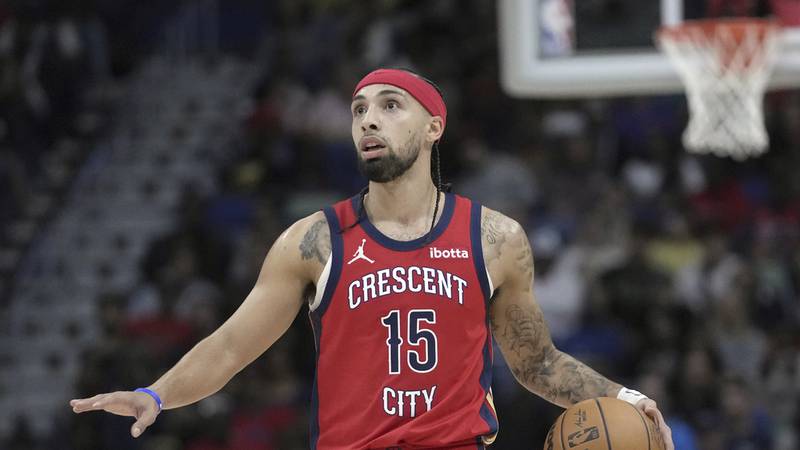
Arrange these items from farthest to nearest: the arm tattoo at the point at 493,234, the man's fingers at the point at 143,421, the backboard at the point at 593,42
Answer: the backboard at the point at 593,42 → the arm tattoo at the point at 493,234 → the man's fingers at the point at 143,421

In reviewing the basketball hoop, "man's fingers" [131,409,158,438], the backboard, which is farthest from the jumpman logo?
the basketball hoop

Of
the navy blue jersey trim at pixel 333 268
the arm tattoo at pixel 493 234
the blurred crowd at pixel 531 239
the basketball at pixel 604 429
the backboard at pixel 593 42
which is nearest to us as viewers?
the basketball at pixel 604 429

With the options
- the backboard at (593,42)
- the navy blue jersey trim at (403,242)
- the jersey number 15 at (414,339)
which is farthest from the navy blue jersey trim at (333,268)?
the backboard at (593,42)

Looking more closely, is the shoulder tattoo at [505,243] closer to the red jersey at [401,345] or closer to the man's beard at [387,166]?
the red jersey at [401,345]

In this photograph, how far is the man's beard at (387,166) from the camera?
17.1ft

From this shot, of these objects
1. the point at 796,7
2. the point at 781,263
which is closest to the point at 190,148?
the point at 781,263

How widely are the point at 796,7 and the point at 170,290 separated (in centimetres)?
597

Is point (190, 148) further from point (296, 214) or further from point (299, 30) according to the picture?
point (296, 214)

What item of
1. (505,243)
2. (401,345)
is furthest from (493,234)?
(401,345)

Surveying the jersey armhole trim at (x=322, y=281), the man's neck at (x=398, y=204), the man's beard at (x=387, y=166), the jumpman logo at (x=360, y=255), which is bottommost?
the jersey armhole trim at (x=322, y=281)

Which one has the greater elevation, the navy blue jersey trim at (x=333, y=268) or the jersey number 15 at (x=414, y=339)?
the navy blue jersey trim at (x=333, y=268)

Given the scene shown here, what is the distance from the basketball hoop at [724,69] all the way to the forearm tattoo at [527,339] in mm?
3415

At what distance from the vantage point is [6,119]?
14203mm

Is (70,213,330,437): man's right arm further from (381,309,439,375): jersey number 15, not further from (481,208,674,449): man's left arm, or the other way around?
(481,208,674,449): man's left arm
